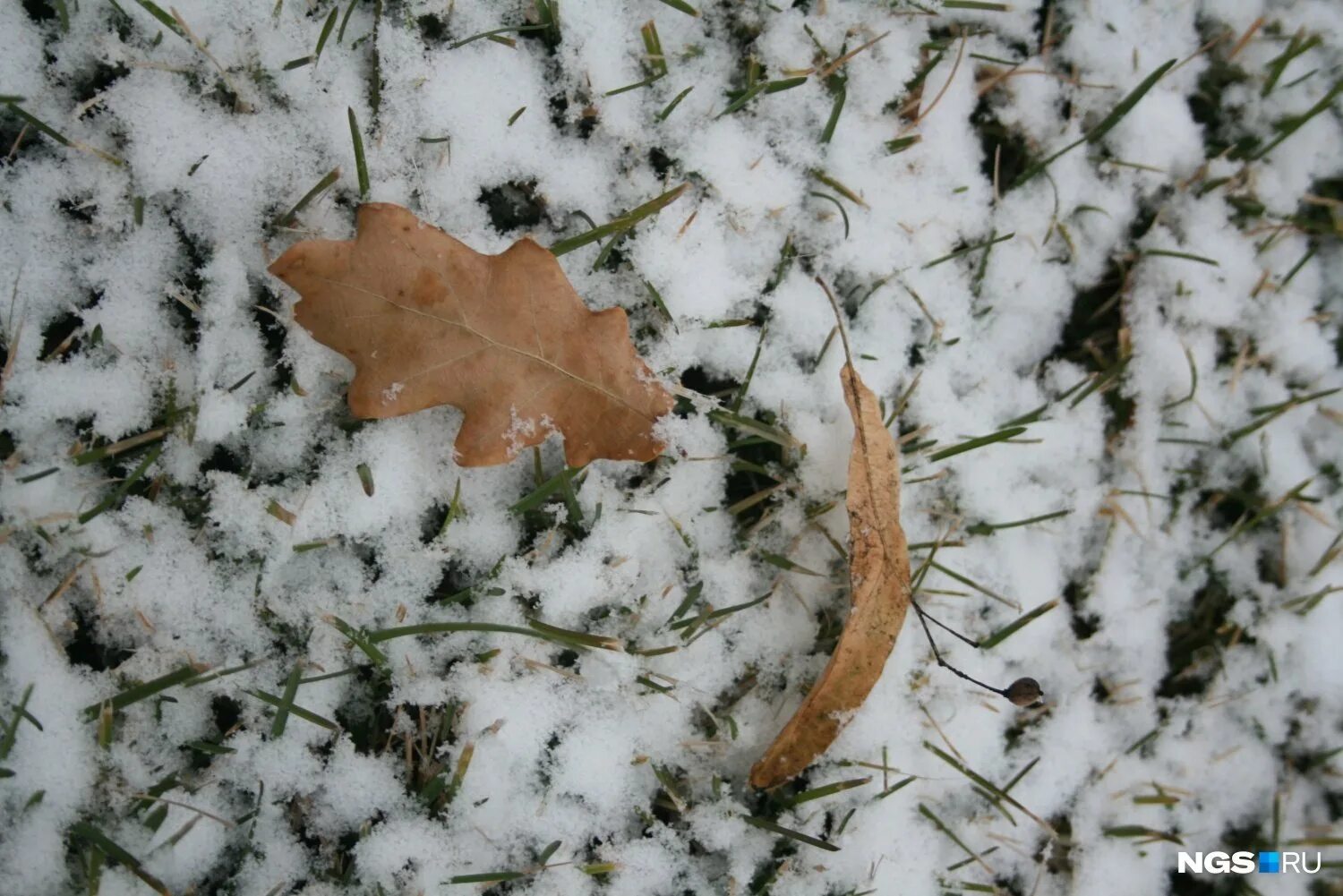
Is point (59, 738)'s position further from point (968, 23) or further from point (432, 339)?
point (968, 23)

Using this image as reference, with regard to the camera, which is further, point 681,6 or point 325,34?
point 681,6

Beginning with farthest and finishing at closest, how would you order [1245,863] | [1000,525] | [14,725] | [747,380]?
[1245,863] → [1000,525] → [747,380] → [14,725]

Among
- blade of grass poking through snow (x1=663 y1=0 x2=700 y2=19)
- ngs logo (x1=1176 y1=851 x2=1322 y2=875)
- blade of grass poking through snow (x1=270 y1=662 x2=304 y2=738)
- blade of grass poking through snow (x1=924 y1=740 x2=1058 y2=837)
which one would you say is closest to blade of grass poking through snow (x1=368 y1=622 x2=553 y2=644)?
blade of grass poking through snow (x1=270 y1=662 x2=304 y2=738)

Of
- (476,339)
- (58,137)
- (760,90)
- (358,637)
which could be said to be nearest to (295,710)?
(358,637)

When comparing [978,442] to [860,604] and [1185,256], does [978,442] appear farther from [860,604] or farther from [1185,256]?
[1185,256]

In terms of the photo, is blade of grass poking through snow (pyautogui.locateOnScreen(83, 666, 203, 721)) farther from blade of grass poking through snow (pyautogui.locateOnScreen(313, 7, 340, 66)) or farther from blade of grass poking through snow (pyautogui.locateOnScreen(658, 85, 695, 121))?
blade of grass poking through snow (pyautogui.locateOnScreen(658, 85, 695, 121))

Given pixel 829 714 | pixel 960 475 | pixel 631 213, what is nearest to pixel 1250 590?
pixel 960 475

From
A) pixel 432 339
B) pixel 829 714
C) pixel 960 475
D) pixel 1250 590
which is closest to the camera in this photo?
pixel 432 339
